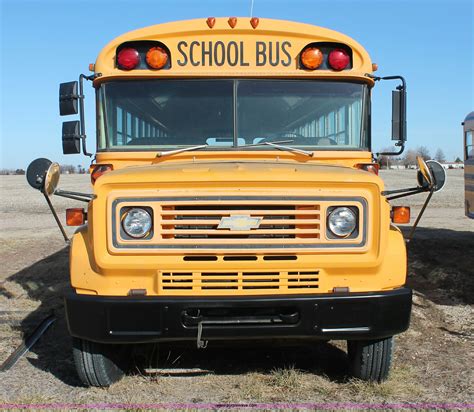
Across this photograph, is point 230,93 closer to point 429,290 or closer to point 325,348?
point 325,348

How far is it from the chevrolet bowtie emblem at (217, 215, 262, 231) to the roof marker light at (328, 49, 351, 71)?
1.66m

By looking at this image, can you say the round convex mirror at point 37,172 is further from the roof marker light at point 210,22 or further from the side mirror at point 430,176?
the side mirror at point 430,176

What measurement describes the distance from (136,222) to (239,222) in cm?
57

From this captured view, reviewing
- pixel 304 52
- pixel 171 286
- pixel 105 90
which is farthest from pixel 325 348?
pixel 105 90

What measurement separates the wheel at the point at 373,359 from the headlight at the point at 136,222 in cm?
157

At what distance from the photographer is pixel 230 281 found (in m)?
3.40

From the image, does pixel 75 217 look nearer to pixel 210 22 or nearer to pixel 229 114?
pixel 229 114

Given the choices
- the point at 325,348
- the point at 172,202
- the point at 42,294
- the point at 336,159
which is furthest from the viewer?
the point at 42,294

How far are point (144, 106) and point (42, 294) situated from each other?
333 cm

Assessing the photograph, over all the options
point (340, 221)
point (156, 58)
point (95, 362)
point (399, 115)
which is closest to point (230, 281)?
point (340, 221)

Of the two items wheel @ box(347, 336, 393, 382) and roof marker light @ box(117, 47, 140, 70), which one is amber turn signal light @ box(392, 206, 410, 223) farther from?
roof marker light @ box(117, 47, 140, 70)

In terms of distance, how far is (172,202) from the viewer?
3355 mm

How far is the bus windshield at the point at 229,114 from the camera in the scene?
14.5ft

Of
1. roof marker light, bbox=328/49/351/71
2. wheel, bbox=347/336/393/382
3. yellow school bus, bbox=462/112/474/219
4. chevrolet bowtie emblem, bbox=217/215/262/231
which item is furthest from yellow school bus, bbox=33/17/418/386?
yellow school bus, bbox=462/112/474/219
